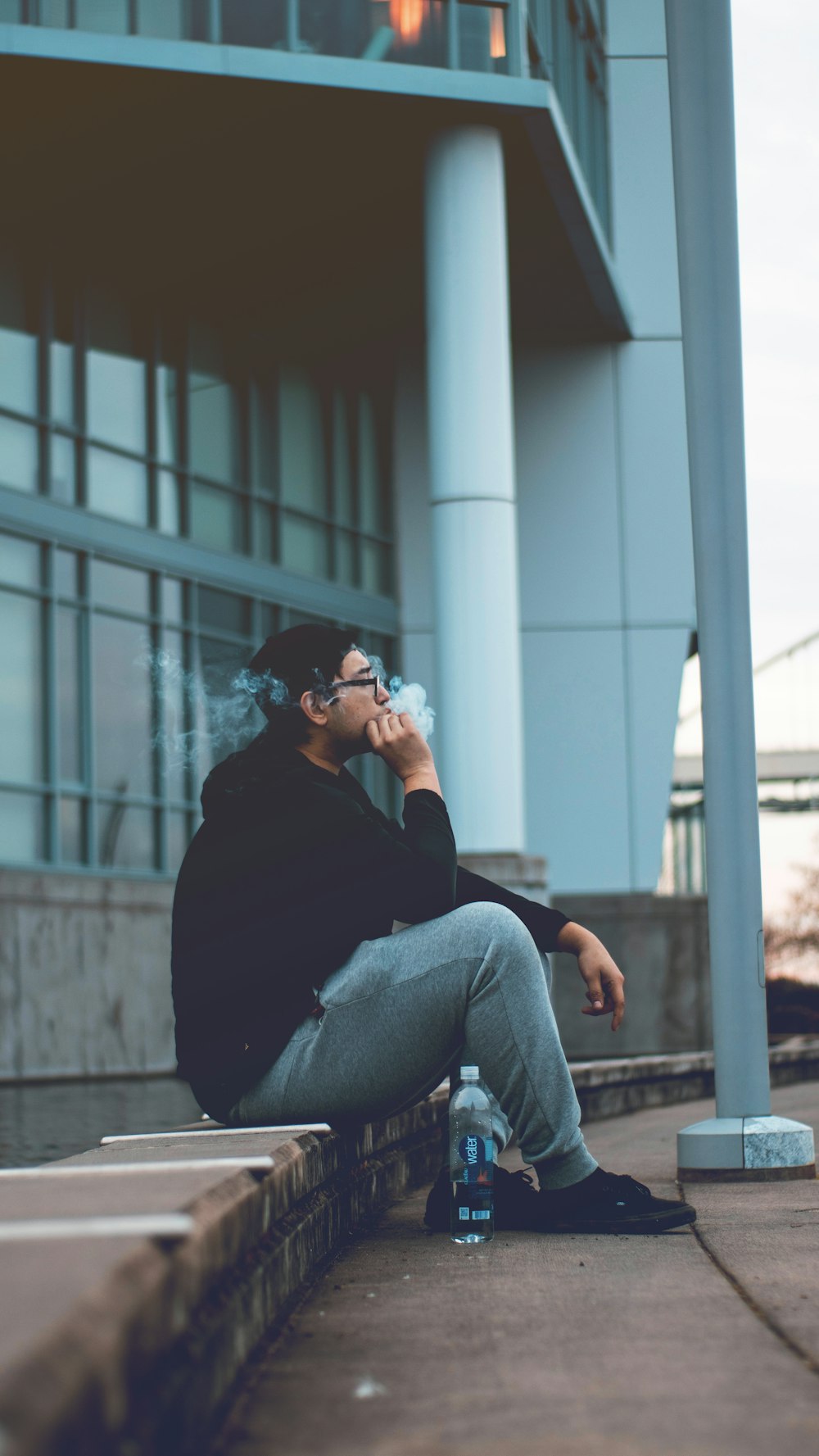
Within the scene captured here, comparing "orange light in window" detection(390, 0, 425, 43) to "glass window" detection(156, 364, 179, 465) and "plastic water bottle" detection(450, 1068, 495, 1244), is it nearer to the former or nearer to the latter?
"glass window" detection(156, 364, 179, 465)

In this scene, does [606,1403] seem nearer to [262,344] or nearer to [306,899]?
[306,899]

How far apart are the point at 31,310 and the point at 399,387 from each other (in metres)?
5.08

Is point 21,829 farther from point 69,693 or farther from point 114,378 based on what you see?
point 114,378

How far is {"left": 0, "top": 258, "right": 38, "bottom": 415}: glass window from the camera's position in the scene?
14752 millimetres

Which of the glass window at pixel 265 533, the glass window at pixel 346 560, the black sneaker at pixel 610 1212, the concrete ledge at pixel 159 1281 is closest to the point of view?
the concrete ledge at pixel 159 1281

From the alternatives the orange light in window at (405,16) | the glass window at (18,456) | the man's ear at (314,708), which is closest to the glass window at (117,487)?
the glass window at (18,456)

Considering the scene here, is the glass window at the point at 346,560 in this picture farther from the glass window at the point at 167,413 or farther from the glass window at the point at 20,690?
the glass window at the point at 20,690

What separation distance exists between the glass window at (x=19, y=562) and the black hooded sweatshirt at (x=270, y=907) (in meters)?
11.1

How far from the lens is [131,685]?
52.4 ft

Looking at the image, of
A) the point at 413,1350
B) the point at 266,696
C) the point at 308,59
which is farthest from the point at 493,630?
the point at 413,1350

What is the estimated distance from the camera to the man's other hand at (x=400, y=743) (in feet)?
12.6

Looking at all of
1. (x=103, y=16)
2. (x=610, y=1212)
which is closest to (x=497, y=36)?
(x=103, y=16)

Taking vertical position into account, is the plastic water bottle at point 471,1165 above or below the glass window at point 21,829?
below

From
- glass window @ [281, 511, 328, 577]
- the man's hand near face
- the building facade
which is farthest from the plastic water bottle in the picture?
glass window @ [281, 511, 328, 577]
